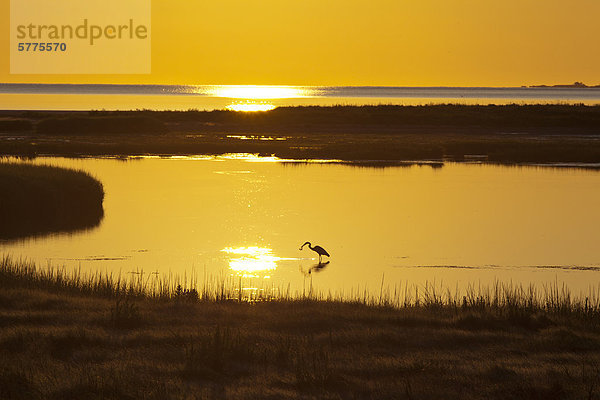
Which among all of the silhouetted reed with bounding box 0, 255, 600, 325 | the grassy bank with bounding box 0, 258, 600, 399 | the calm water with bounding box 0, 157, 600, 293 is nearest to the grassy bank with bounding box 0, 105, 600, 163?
the calm water with bounding box 0, 157, 600, 293

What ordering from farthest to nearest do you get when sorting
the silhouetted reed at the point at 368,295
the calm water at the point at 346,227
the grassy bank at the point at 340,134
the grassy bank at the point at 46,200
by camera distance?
the grassy bank at the point at 340,134, the grassy bank at the point at 46,200, the calm water at the point at 346,227, the silhouetted reed at the point at 368,295

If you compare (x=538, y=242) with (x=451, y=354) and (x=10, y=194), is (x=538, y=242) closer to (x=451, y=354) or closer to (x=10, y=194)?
(x=451, y=354)

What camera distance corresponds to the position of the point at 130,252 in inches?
987

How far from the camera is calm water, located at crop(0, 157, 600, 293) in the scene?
74.1 ft

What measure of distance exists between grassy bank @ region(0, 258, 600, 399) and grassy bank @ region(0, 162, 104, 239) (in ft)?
46.8

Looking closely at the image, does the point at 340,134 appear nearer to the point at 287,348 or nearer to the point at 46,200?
the point at 46,200

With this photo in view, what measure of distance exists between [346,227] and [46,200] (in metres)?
11.6

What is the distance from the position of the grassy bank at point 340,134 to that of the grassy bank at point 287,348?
141 ft

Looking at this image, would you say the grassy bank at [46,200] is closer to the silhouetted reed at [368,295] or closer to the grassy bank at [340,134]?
the silhouetted reed at [368,295]

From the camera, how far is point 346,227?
3025 cm

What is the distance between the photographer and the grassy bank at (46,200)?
100ft

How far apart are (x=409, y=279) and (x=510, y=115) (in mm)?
81644

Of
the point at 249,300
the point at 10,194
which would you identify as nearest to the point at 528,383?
the point at 249,300

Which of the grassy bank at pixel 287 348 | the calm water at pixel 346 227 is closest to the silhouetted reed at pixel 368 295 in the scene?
the grassy bank at pixel 287 348
